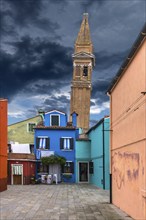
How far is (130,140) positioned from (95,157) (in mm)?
18673

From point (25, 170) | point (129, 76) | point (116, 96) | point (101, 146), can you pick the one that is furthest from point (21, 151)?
point (129, 76)

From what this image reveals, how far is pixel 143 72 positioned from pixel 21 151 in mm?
27825

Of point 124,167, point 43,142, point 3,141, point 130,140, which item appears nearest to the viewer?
point 130,140

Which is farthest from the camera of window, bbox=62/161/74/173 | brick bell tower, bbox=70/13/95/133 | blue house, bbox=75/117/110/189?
brick bell tower, bbox=70/13/95/133

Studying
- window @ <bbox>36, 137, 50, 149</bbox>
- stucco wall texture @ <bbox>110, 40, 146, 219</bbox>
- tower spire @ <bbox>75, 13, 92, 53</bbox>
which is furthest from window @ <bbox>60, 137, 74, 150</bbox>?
tower spire @ <bbox>75, 13, 92, 53</bbox>

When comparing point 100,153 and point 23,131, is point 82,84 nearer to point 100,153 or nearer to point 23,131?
point 23,131

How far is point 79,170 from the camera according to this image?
36500 mm

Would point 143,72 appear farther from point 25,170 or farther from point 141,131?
point 25,170

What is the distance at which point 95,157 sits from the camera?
32.3 m

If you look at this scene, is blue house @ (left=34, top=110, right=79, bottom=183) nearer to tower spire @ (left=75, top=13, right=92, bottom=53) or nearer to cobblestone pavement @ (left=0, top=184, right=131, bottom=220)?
cobblestone pavement @ (left=0, top=184, right=131, bottom=220)

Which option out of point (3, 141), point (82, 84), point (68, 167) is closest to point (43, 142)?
point (68, 167)

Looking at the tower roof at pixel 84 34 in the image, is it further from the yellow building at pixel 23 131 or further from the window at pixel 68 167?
the window at pixel 68 167

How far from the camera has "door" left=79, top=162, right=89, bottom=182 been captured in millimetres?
36219

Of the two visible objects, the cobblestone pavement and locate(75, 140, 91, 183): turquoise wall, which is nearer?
the cobblestone pavement
